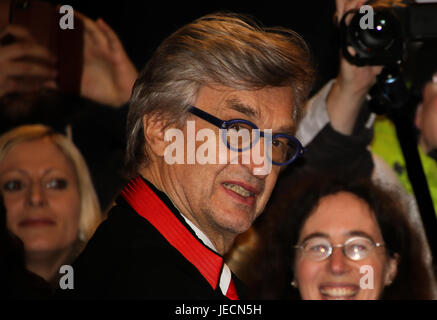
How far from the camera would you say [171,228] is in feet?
4.33

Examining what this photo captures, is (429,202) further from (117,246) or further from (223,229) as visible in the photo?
(117,246)

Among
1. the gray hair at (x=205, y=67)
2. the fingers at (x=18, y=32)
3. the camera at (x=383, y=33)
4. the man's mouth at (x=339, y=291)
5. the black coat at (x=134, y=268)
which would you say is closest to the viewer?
the black coat at (x=134, y=268)

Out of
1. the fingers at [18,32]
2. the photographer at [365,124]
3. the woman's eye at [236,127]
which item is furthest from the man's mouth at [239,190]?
the fingers at [18,32]

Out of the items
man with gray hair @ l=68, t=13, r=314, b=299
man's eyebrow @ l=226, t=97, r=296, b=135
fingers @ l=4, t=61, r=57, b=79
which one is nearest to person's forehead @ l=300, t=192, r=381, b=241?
man with gray hair @ l=68, t=13, r=314, b=299

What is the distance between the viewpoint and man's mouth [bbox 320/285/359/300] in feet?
6.57

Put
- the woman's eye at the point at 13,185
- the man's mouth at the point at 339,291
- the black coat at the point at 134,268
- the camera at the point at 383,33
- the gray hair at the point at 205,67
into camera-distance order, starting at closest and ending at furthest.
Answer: the black coat at the point at 134,268, the gray hair at the point at 205,67, the camera at the point at 383,33, the man's mouth at the point at 339,291, the woman's eye at the point at 13,185

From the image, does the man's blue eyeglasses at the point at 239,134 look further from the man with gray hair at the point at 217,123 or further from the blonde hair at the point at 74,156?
the blonde hair at the point at 74,156

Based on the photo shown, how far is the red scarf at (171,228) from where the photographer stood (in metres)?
1.32

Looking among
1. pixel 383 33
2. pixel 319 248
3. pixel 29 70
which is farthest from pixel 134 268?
pixel 29 70

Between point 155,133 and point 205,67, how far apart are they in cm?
20

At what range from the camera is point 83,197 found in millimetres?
2184

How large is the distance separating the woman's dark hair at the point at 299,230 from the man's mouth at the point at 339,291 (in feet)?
0.33

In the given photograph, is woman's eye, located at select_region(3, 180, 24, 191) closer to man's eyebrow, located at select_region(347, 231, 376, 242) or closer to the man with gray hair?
the man with gray hair
